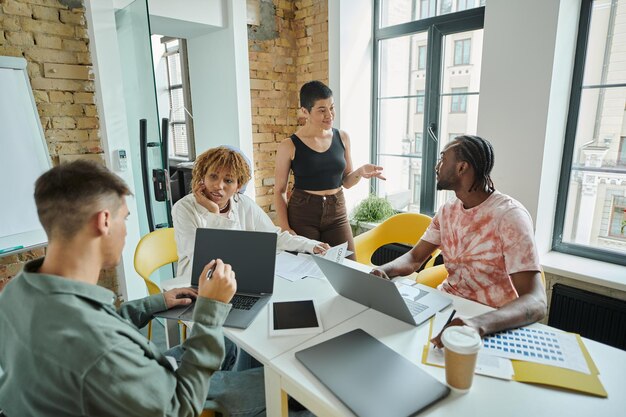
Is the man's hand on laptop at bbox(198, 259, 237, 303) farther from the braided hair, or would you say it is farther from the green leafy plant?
the green leafy plant

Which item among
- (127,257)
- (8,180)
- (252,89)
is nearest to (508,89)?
(252,89)

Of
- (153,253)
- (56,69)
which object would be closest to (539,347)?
(153,253)

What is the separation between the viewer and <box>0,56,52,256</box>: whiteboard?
7.33 feet

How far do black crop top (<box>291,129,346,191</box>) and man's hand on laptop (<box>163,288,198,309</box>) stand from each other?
117cm

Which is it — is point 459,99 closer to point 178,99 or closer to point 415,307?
point 415,307

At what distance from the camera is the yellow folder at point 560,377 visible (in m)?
0.98

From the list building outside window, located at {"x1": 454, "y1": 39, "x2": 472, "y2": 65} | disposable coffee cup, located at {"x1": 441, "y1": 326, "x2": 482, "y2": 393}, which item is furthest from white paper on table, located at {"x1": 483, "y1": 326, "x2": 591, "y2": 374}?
building outside window, located at {"x1": 454, "y1": 39, "x2": 472, "y2": 65}

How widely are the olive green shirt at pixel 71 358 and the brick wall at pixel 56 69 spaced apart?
2046 millimetres

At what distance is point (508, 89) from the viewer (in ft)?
7.91

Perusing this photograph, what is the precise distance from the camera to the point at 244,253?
1576 millimetres

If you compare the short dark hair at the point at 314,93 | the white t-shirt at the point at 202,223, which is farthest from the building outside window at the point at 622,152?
the white t-shirt at the point at 202,223

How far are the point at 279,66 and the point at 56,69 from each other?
1.82 metres

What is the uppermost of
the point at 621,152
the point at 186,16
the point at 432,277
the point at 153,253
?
the point at 186,16

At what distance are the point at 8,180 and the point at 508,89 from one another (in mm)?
2943
